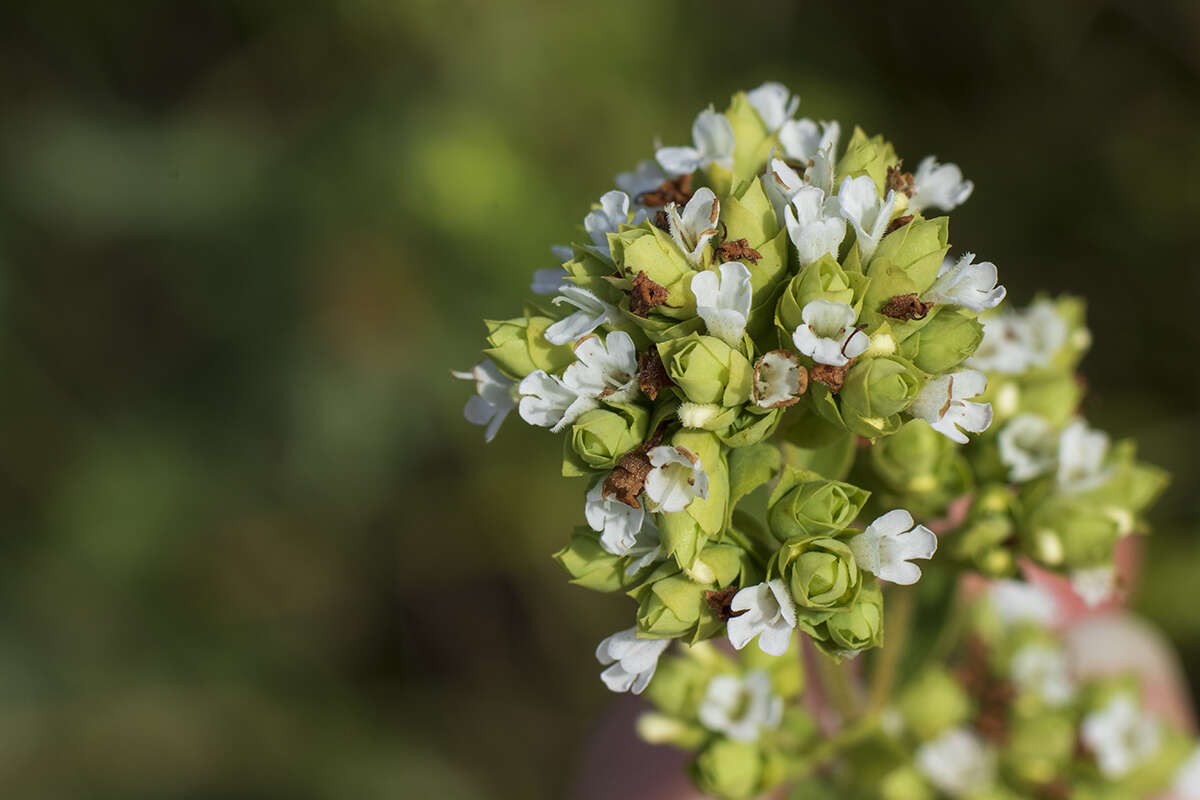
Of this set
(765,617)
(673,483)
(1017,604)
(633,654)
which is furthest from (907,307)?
(1017,604)

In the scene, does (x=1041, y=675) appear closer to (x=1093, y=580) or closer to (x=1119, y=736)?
(x=1119, y=736)

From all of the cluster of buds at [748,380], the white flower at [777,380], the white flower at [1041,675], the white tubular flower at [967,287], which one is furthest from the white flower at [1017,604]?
the white flower at [777,380]

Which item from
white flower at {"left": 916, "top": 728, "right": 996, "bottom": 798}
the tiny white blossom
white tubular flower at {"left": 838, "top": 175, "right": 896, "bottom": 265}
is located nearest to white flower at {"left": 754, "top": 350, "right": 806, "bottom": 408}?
white tubular flower at {"left": 838, "top": 175, "right": 896, "bottom": 265}

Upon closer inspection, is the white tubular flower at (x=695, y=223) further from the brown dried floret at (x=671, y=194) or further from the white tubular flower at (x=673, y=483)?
the white tubular flower at (x=673, y=483)

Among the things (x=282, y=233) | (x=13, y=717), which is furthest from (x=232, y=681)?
(x=282, y=233)

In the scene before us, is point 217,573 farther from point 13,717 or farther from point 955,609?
point 955,609

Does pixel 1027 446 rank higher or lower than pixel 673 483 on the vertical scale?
higher

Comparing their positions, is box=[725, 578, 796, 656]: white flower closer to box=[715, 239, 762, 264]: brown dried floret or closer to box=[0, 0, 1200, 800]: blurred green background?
box=[715, 239, 762, 264]: brown dried floret
